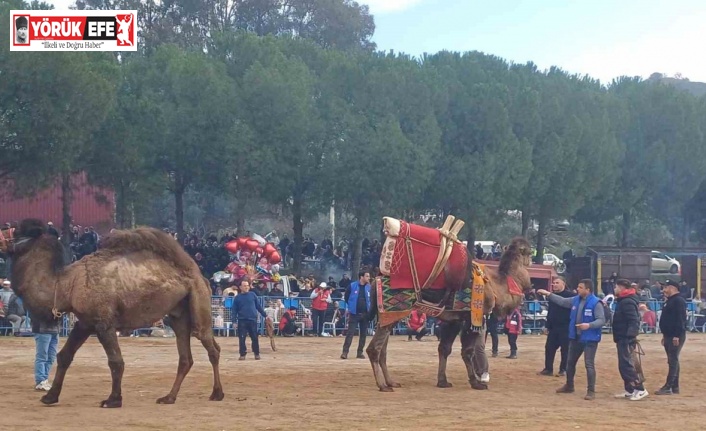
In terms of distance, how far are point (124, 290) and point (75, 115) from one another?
23363 millimetres

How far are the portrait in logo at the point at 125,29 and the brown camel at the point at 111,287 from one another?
18258mm

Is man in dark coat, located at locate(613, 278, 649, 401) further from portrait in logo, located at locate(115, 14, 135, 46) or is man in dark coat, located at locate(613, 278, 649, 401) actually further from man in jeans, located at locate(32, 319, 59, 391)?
portrait in logo, located at locate(115, 14, 135, 46)

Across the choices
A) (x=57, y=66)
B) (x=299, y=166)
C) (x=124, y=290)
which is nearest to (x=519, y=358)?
(x=124, y=290)

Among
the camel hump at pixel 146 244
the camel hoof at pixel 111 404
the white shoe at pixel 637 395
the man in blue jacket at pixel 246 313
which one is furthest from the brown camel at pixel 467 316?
the camel hoof at pixel 111 404

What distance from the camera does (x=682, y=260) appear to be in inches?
1641

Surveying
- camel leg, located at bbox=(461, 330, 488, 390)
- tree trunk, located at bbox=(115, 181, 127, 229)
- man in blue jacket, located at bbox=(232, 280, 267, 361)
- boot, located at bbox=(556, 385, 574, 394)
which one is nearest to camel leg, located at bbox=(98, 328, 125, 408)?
camel leg, located at bbox=(461, 330, 488, 390)

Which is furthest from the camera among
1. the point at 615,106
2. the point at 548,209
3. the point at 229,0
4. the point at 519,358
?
the point at 229,0

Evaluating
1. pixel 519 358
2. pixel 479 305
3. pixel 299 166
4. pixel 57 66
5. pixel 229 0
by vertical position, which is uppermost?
pixel 229 0

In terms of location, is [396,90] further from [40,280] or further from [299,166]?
[40,280]

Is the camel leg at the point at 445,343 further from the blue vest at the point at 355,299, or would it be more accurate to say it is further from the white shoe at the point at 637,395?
the blue vest at the point at 355,299

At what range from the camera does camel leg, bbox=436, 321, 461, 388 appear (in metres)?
16.8

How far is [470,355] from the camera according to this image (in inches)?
651

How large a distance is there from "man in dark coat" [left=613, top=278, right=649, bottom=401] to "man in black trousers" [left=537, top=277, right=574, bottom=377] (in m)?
2.76

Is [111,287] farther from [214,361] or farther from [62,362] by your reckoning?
[214,361]
